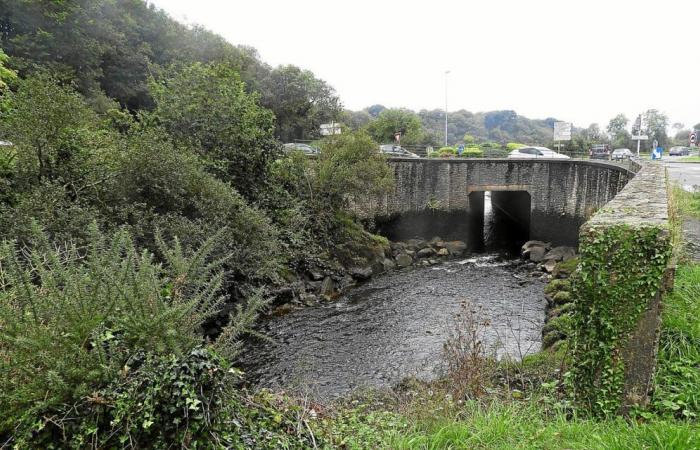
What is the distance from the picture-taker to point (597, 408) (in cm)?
389

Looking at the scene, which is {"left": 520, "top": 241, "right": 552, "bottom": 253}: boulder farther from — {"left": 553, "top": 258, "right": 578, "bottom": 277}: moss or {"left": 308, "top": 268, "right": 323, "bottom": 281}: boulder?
{"left": 308, "top": 268, "right": 323, "bottom": 281}: boulder

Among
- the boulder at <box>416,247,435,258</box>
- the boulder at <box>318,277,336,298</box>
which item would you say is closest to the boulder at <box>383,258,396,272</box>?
the boulder at <box>416,247,435,258</box>

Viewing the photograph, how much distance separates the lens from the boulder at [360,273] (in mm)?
17625

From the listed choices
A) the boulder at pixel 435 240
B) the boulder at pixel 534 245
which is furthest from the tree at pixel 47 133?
the boulder at pixel 534 245

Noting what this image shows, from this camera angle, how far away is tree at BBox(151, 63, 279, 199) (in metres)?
14.4

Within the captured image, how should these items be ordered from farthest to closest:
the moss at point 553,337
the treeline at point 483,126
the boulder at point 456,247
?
the treeline at point 483,126
the boulder at point 456,247
the moss at point 553,337

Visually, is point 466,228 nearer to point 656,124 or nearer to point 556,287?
point 556,287

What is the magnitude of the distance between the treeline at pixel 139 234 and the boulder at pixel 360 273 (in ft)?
2.06

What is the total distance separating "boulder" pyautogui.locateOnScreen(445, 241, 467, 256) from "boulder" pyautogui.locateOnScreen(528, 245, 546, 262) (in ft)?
11.1

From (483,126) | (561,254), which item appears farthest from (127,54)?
(483,126)

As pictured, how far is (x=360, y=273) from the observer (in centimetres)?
1772

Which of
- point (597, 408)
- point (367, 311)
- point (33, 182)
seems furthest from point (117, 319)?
point (367, 311)

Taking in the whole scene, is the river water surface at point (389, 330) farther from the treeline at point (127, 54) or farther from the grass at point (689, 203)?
the treeline at point (127, 54)

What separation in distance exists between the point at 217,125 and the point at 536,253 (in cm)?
1540
